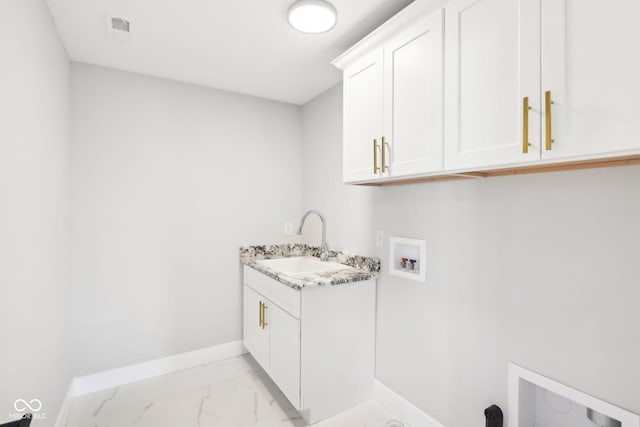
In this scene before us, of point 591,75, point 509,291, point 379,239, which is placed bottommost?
point 509,291

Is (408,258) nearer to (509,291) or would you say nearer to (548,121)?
(509,291)

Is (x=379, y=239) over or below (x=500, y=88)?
below

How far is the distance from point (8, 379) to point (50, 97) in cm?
142

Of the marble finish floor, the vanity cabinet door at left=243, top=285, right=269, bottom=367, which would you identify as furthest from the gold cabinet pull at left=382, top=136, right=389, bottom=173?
the marble finish floor

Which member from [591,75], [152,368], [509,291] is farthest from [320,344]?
[591,75]

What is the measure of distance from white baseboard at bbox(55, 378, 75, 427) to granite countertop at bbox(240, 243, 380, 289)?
1.44m

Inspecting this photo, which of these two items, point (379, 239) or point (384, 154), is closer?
point (384, 154)

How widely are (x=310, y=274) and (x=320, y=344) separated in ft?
1.49

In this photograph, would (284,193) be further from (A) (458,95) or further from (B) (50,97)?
(A) (458,95)

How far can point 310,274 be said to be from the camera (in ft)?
7.04

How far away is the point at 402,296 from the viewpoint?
77.9 inches

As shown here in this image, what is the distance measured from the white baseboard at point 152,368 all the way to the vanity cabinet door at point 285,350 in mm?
747

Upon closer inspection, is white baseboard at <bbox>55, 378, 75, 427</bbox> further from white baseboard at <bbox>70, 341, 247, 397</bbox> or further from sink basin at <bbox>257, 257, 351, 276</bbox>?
sink basin at <bbox>257, 257, 351, 276</bbox>

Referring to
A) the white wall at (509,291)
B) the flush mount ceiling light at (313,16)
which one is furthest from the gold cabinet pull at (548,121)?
the flush mount ceiling light at (313,16)
